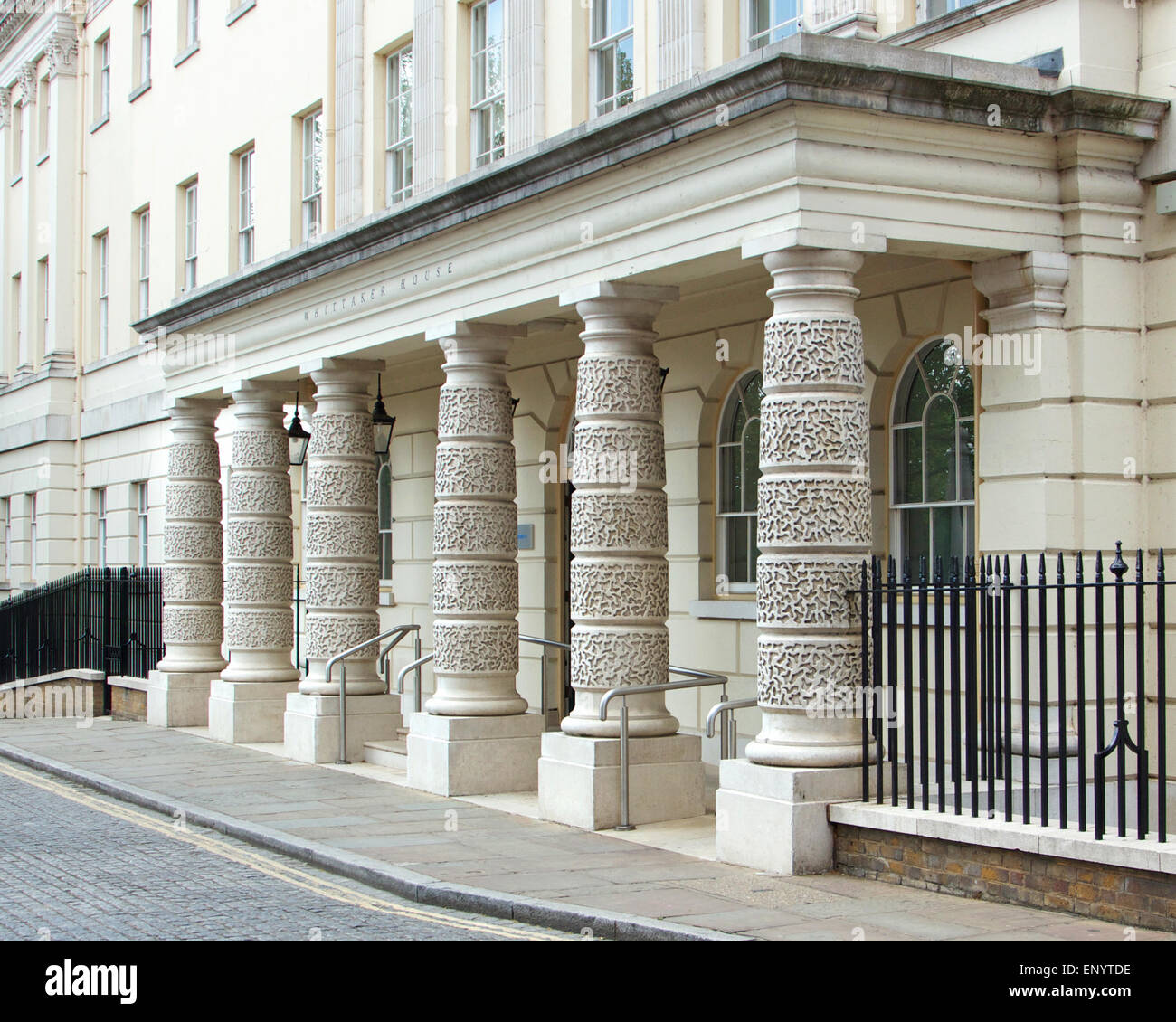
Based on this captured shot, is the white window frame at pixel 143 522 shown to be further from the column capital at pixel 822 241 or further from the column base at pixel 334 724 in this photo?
the column capital at pixel 822 241

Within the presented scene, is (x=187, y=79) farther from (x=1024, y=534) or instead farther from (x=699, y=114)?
(x=1024, y=534)

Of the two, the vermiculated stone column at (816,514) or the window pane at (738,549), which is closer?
the vermiculated stone column at (816,514)

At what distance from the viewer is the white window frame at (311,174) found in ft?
63.5

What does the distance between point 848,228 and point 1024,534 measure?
2297mm

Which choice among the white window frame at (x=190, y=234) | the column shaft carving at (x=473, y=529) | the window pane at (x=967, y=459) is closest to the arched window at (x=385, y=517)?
the white window frame at (x=190, y=234)

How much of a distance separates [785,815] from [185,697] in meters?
11.8

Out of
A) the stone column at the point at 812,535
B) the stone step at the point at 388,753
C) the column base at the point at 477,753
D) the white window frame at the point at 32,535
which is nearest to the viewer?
the stone column at the point at 812,535

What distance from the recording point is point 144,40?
25656 mm

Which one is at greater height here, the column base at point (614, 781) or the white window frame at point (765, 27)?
the white window frame at point (765, 27)

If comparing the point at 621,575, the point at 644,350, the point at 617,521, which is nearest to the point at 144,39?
the point at 644,350

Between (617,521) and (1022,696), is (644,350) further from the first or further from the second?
(1022,696)

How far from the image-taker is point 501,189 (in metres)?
12.1

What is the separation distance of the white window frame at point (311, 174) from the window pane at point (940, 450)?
957 cm
